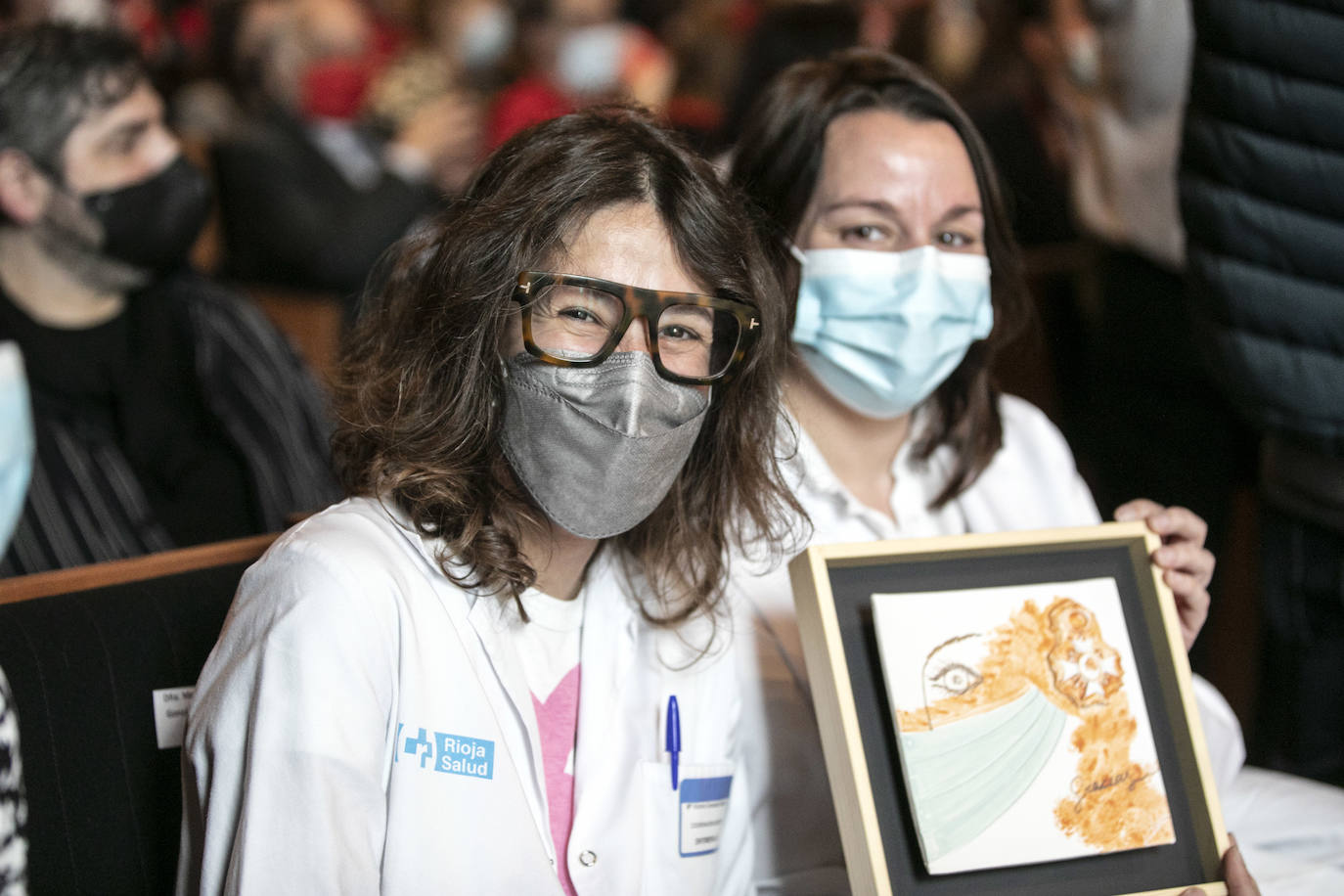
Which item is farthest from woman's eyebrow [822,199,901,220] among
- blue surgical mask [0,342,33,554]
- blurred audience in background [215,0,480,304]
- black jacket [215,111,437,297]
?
black jacket [215,111,437,297]

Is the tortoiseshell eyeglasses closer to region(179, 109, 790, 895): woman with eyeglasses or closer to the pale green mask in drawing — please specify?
A: region(179, 109, 790, 895): woman with eyeglasses

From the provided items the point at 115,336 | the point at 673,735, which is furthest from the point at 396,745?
the point at 115,336

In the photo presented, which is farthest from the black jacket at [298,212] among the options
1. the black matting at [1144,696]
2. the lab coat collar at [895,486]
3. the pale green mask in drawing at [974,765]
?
the pale green mask in drawing at [974,765]

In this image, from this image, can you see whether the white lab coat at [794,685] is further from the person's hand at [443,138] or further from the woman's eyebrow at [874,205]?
the person's hand at [443,138]

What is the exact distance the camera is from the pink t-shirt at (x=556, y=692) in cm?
152

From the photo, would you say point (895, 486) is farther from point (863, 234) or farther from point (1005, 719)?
point (1005, 719)

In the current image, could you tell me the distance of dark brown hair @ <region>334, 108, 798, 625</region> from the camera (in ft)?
4.80

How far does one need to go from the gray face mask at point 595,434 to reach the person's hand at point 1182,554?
65cm

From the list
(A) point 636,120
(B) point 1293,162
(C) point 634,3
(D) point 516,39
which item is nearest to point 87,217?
(A) point 636,120

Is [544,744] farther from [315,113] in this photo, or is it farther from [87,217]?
[315,113]

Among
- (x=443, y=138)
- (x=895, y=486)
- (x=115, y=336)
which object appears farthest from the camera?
(x=443, y=138)

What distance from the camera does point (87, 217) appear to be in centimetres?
273
